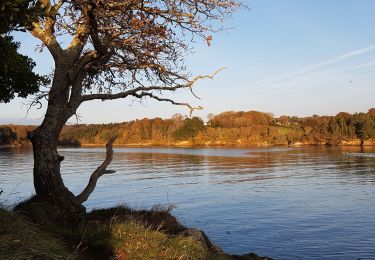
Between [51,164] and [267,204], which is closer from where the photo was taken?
[51,164]

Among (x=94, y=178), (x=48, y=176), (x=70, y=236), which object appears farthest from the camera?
(x=94, y=178)

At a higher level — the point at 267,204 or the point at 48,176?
the point at 48,176

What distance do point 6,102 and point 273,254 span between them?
13.3 m

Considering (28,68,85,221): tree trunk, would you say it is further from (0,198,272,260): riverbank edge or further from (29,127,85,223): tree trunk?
(0,198,272,260): riverbank edge

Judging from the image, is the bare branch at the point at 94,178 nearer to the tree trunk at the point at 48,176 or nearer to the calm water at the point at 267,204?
the tree trunk at the point at 48,176

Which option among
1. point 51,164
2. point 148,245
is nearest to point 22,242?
point 148,245

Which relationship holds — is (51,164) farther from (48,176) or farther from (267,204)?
(267,204)

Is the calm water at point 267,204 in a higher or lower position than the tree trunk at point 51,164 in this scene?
lower

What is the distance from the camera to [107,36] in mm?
12953

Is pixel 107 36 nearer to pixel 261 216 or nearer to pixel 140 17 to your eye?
pixel 140 17

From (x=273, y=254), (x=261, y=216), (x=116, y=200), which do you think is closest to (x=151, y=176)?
(x=116, y=200)

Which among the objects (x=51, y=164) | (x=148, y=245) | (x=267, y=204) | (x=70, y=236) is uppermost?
(x=51, y=164)

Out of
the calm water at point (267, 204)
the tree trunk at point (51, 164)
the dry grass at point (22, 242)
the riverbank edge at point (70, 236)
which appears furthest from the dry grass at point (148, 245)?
the calm water at point (267, 204)

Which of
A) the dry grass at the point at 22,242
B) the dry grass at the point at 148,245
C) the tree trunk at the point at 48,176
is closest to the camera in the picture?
the dry grass at the point at 22,242
